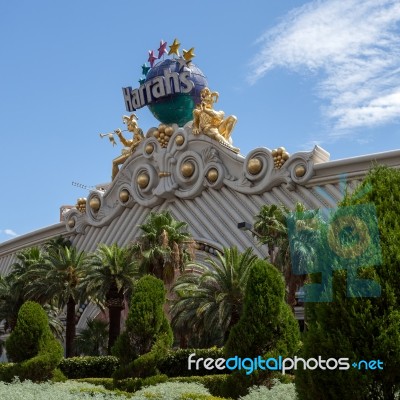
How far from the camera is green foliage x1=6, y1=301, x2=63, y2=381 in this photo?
79.8 ft

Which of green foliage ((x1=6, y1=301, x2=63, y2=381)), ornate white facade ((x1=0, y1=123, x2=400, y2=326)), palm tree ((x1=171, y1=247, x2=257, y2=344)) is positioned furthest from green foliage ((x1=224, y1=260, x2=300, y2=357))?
ornate white facade ((x1=0, y1=123, x2=400, y2=326))

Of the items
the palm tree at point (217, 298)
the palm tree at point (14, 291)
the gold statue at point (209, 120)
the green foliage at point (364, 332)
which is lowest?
the green foliage at point (364, 332)

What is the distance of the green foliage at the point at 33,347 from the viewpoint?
79.8ft

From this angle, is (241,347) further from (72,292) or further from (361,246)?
(72,292)

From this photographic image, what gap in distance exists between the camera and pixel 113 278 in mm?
34156

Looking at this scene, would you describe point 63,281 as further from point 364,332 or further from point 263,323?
point 364,332

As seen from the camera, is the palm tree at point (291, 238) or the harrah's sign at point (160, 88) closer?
the palm tree at point (291, 238)

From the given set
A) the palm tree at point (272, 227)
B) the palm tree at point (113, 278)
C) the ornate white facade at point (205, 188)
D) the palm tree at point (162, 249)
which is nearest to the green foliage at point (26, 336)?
the palm tree at point (162, 249)

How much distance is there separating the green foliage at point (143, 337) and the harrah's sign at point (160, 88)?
86.6 feet

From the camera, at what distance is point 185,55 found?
48.8m

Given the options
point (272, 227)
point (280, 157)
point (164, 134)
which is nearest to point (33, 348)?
point (272, 227)

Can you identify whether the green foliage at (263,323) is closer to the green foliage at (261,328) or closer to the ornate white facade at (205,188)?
the green foliage at (261,328)

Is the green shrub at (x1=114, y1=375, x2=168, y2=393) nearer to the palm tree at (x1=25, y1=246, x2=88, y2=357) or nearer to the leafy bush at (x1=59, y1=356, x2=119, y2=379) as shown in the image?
the leafy bush at (x1=59, y1=356, x2=119, y2=379)

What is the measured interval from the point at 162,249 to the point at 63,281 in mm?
7507
